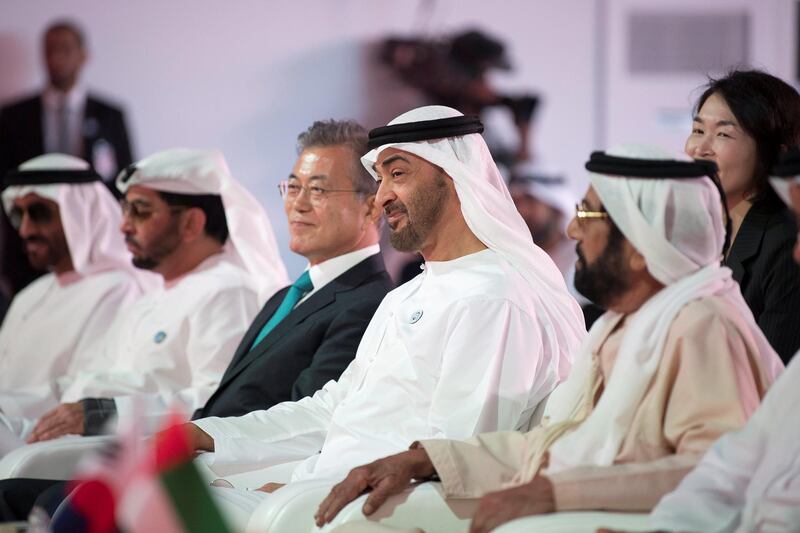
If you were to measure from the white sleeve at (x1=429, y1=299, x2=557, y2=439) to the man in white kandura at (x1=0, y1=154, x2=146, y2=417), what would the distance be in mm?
3000

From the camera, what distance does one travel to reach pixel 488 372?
3635 mm

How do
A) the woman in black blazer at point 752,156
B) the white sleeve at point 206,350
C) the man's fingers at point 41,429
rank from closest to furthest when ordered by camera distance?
1. the woman in black blazer at point 752,156
2. the man's fingers at point 41,429
3. the white sleeve at point 206,350

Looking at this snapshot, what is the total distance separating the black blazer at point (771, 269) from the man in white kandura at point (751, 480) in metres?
1.07

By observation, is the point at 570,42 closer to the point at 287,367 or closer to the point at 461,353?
the point at 287,367

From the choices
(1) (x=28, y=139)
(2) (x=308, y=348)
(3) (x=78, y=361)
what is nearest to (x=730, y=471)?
(2) (x=308, y=348)

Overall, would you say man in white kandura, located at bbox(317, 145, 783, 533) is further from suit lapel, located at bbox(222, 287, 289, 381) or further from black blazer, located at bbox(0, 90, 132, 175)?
black blazer, located at bbox(0, 90, 132, 175)

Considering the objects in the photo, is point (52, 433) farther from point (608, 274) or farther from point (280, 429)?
point (608, 274)

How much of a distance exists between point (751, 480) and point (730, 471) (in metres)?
0.05

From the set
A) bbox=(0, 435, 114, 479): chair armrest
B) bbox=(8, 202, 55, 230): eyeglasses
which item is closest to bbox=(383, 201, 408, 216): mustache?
bbox=(0, 435, 114, 479): chair armrest

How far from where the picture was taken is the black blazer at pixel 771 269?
3.78 meters

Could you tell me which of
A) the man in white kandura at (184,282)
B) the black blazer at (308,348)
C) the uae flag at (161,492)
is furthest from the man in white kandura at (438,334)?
the uae flag at (161,492)

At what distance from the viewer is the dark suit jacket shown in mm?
9430

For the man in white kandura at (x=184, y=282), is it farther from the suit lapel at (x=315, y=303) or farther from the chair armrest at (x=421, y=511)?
the chair armrest at (x=421, y=511)

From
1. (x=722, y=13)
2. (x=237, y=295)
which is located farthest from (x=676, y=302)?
(x=722, y=13)
